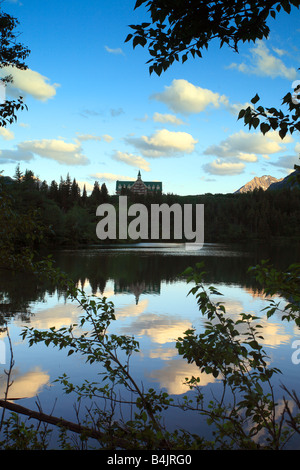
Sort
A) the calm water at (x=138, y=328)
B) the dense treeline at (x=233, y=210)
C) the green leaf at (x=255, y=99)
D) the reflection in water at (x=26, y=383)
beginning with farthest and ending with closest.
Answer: the dense treeline at (x=233, y=210)
the calm water at (x=138, y=328)
the reflection in water at (x=26, y=383)
the green leaf at (x=255, y=99)

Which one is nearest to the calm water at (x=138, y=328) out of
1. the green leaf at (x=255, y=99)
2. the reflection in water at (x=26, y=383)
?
the reflection in water at (x=26, y=383)

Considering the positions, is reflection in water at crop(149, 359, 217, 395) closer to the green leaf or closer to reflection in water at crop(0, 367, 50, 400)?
reflection in water at crop(0, 367, 50, 400)

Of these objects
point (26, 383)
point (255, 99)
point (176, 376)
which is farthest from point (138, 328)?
point (255, 99)

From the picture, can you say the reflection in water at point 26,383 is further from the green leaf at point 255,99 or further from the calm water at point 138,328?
the green leaf at point 255,99

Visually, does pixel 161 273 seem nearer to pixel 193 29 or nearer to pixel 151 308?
pixel 151 308

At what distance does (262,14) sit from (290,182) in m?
1.59

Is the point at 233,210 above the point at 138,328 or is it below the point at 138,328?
above

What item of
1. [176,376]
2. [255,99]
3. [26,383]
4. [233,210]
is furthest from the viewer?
[233,210]

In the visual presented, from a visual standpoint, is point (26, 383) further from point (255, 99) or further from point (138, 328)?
point (255, 99)

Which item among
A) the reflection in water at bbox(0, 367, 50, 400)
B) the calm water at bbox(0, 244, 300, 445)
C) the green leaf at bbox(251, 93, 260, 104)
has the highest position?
the green leaf at bbox(251, 93, 260, 104)

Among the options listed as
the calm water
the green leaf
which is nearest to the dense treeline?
the calm water

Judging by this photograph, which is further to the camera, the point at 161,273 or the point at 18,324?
the point at 161,273

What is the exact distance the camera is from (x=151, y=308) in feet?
53.1
